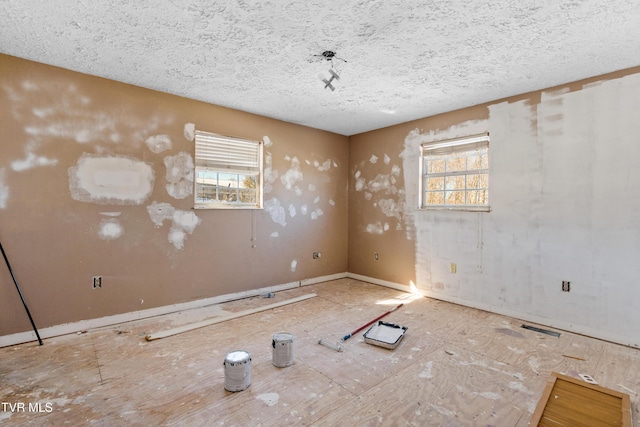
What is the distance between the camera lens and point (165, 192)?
3.83m

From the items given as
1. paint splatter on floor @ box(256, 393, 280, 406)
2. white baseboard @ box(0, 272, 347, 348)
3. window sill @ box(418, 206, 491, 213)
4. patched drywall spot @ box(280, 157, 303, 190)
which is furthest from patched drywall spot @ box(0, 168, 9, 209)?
window sill @ box(418, 206, 491, 213)

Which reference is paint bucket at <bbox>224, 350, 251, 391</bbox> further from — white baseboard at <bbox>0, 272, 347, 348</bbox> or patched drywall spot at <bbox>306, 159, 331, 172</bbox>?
patched drywall spot at <bbox>306, 159, 331, 172</bbox>

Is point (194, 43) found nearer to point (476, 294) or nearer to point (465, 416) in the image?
point (465, 416)

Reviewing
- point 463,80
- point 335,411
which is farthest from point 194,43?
point 335,411

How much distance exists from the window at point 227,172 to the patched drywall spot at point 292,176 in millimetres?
456

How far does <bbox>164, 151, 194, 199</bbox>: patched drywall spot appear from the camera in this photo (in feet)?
12.7

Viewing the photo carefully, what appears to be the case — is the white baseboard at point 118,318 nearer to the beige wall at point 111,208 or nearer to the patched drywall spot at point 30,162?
the beige wall at point 111,208

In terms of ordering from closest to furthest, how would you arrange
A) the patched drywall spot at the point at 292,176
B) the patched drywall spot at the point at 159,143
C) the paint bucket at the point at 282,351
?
the paint bucket at the point at 282,351 < the patched drywall spot at the point at 159,143 < the patched drywall spot at the point at 292,176

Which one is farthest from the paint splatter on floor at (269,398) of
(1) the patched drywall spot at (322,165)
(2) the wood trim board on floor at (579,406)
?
(1) the patched drywall spot at (322,165)

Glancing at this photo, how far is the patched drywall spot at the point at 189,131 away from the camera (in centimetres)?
398

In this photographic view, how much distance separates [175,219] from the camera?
3.91 metres

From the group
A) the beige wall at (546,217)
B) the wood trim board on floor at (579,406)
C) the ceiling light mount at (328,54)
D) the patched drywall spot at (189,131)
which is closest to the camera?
the wood trim board on floor at (579,406)

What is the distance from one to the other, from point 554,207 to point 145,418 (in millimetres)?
4300

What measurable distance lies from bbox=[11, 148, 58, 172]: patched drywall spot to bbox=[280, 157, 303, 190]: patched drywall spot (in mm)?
2825
